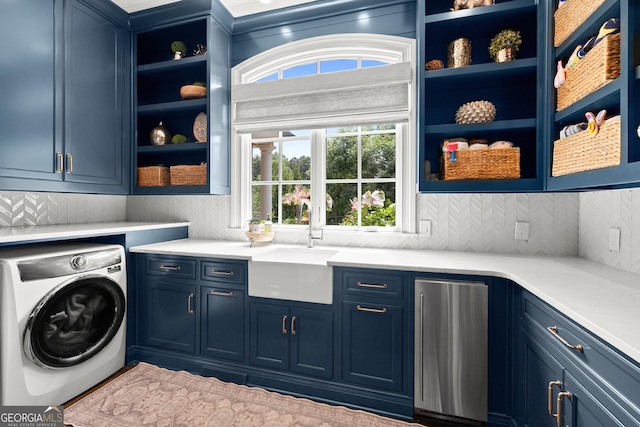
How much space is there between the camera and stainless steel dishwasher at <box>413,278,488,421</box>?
5.57ft

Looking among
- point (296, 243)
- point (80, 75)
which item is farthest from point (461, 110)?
point (80, 75)

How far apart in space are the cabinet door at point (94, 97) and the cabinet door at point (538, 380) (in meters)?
3.11

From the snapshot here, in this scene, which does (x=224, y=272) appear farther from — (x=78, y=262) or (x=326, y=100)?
(x=326, y=100)

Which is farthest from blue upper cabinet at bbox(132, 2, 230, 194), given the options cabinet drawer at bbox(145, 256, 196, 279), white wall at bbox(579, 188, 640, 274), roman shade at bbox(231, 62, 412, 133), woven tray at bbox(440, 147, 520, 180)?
white wall at bbox(579, 188, 640, 274)

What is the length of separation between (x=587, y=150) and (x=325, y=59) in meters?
2.04

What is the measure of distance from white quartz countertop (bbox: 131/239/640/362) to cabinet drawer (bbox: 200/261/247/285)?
7 centimetres

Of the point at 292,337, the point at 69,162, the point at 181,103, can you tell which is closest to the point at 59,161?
the point at 69,162

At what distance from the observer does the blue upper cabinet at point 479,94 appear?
1888 mm

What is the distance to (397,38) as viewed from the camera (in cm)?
240

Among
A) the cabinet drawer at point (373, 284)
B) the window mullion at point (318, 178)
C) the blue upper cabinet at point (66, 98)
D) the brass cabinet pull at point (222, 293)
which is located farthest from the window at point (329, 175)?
the blue upper cabinet at point (66, 98)

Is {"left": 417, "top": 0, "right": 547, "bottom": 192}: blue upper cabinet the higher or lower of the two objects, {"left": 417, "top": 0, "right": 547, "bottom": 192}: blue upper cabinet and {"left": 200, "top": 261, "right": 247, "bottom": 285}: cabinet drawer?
the higher

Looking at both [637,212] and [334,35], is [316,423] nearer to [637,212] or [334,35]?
[637,212]

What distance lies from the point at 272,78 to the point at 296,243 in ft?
5.13

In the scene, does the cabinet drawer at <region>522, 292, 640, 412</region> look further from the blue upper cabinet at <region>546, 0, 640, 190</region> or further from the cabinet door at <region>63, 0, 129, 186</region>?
the cabinet door at <region>63, 0, 129, 186</region>
